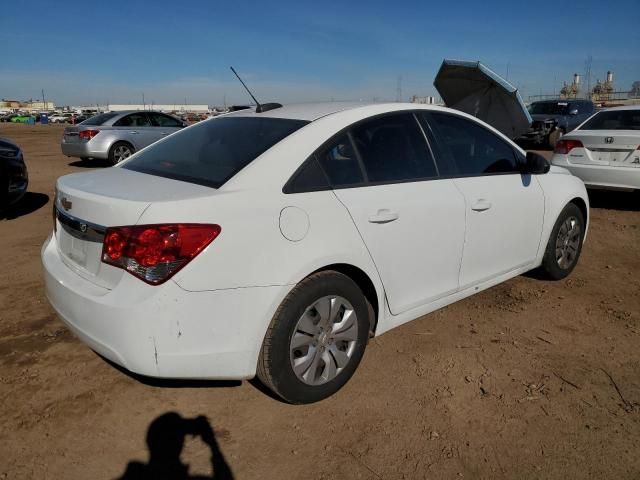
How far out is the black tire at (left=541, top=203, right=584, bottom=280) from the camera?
14.0 feet

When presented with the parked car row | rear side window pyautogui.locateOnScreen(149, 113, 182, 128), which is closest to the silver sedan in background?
rear side window pyautogui.locateOnScreen(149, 113, 182, 128)

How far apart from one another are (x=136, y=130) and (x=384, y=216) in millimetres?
11712

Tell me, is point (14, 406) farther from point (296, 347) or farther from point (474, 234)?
point (474, 234)

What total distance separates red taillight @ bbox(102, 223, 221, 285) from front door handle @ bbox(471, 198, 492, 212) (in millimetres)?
1896

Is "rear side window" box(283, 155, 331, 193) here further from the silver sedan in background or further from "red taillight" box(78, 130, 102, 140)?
"red taillight" box(78, 130, 102, 140)

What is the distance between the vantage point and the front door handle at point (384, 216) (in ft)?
9.00

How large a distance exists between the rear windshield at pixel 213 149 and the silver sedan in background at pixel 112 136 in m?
9.29

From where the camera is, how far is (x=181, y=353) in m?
2.23

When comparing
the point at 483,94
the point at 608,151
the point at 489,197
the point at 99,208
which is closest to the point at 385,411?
the point at 489,197

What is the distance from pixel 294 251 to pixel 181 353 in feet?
2.25

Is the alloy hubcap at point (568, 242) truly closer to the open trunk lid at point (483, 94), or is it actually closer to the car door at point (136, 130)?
the open trunk lid at point (483, 94)

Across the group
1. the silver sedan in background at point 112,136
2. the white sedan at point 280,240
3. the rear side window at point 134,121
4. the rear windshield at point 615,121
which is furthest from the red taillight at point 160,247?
the rear side window at point 134,121

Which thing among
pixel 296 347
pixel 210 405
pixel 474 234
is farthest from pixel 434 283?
pixel 210 405

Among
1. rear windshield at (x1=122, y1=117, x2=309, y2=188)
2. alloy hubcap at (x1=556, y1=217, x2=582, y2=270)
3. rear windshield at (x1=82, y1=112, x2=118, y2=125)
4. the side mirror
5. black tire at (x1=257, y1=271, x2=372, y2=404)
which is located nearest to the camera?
black tire at (x1=257, y1=271, x2=372, y2=404)
